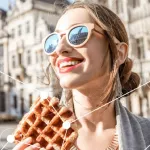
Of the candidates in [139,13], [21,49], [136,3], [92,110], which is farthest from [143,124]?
[21,49]

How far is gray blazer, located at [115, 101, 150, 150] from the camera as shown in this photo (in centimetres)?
126

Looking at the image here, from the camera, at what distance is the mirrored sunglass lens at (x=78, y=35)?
1266mm

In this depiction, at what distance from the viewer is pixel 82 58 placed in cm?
127

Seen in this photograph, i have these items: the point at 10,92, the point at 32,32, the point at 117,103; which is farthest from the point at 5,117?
the point at 117,103

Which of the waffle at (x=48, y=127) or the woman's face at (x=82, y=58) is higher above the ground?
the woman's face at (x=82, y=58)

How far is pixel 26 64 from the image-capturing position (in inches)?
931

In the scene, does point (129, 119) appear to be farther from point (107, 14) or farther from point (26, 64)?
point (26, 64)

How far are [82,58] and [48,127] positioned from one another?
30 cm

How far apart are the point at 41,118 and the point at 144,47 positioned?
1469 cm

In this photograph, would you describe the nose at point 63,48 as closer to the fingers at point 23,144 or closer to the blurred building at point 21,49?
the fingers at point 23,144

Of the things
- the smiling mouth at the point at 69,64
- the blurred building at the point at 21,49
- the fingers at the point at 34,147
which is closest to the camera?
the fingers at the point at 34,147

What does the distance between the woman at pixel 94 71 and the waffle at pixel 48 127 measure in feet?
0.23

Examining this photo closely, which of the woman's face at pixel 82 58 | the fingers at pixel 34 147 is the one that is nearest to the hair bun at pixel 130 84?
the woman's face at pixel 82 58

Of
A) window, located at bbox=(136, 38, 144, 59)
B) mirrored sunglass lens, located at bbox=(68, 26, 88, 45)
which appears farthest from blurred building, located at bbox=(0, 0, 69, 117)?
mirrored sunglass lens, located at bbox=(68, 26, 88, 45)
